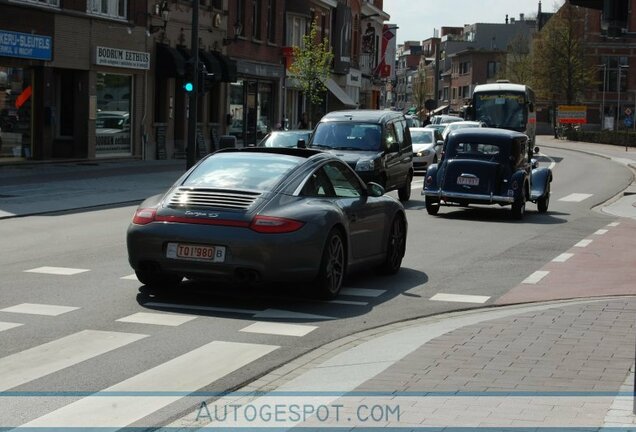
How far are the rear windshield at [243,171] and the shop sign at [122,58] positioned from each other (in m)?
24.9

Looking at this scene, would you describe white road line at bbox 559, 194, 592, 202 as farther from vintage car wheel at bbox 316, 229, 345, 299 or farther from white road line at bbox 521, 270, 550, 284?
vintage car wheel at bbox 316, 229, 345, 299

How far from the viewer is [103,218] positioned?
63.1 feet

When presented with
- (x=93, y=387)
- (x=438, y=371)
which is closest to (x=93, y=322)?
(x=93, y=387)

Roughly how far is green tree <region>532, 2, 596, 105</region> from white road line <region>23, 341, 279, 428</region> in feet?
317

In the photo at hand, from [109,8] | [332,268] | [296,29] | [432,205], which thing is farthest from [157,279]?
[296,29]

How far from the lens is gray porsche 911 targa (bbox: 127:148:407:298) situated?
1007cm

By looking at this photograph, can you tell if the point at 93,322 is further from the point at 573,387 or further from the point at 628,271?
the point at 628,271

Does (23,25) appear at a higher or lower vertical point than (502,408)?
higher

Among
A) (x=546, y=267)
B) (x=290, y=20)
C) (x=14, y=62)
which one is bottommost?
(x=546, y=267)

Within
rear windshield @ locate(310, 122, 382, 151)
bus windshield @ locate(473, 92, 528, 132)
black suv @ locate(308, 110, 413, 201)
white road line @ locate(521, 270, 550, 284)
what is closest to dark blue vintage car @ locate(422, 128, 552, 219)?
black suv @ locate(308, 110, 413, 201)

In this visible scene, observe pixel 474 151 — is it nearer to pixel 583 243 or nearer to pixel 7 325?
pixel 583 243

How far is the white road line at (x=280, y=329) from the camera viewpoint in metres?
9.09

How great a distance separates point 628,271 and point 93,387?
27.4 feet

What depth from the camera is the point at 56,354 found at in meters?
7.93
